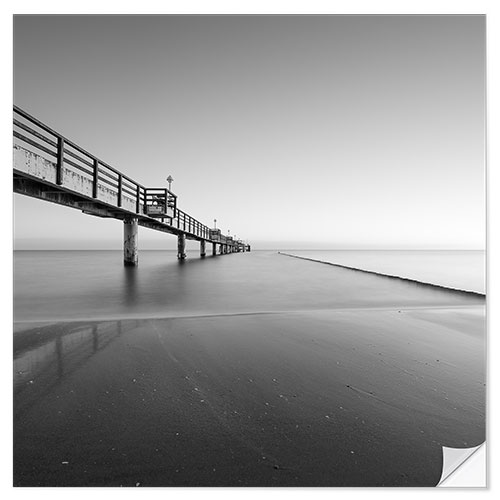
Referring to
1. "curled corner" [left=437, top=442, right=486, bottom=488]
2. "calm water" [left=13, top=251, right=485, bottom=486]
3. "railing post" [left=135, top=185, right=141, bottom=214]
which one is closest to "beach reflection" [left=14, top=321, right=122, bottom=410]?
"calm water" [left=13, top=251, right=485, bottom=486]

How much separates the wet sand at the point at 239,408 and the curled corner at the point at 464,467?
6cm

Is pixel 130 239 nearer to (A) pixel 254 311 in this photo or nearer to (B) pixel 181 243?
(B) pixel 181 243

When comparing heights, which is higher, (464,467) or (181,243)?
(181,243)

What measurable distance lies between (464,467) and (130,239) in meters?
15.6

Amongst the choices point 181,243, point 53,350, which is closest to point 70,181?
point 53,350

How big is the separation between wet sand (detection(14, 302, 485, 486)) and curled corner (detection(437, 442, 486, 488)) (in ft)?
0.20

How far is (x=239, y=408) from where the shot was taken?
183 cm

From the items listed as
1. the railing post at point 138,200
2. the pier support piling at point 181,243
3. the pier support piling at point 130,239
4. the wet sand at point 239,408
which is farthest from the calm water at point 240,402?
the pier support piling at point 181,243

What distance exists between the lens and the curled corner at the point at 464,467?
1.58m

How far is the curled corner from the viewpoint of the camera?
62.2 inches

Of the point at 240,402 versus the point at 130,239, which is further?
the point at 130,239

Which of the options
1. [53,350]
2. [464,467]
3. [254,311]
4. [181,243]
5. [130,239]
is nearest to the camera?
[464,467]

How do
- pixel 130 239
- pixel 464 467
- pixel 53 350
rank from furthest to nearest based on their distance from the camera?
pixel 130 239, pixel 53 350, pixel 464 467
